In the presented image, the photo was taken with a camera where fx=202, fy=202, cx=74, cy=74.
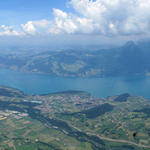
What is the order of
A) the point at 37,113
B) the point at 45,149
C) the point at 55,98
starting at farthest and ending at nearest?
the point at 55,98 → the point at 37,113 → the point at 45,149

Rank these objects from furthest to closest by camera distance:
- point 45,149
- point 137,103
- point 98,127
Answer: point 137,103, point 98,127, point 45,149

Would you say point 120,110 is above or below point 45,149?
above

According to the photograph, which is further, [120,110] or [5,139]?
[120,110]

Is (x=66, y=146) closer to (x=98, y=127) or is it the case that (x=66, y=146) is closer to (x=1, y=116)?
(x=98, y=127)

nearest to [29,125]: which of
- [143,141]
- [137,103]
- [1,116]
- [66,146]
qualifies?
[1,116]

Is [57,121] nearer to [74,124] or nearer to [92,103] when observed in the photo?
[74,124]

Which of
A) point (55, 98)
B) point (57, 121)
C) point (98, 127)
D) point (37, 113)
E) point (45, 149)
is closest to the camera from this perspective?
point (45, 149)

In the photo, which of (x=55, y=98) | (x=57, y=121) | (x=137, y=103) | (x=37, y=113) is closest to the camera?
(x=57, y=121)

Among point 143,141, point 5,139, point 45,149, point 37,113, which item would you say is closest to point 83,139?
point 45,149

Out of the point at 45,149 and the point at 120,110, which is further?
the point at 120,110
